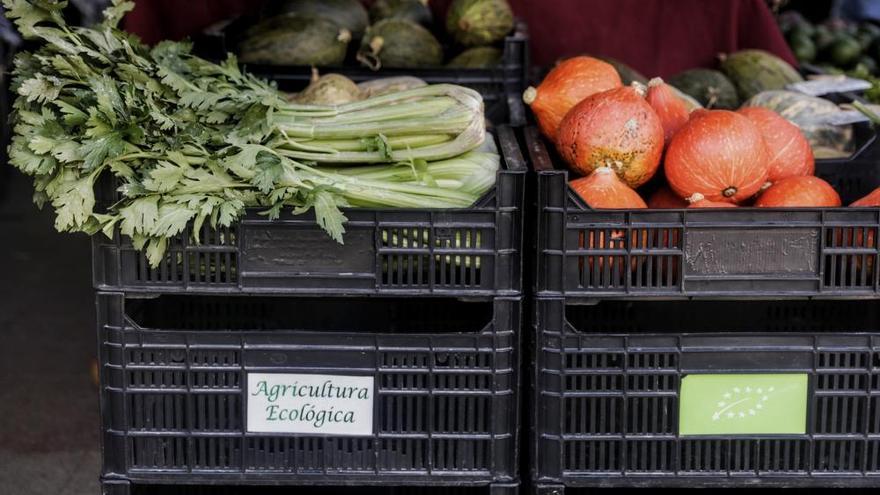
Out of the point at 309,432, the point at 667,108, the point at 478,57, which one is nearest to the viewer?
the point at 309,432

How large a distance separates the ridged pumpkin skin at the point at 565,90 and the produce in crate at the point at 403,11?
137 cm

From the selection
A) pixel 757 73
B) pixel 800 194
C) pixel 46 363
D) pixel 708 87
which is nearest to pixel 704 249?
pixel 800 194

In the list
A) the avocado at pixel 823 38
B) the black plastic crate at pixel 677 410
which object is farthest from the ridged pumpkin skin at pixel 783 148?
the avocado at pixel 823 38

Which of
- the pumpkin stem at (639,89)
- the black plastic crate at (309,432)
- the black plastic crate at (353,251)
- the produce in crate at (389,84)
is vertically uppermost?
the produce in crate at (389,84)

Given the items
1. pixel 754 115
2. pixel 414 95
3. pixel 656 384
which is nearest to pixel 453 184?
pixel 414 95

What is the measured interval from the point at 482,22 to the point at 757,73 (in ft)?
3.37

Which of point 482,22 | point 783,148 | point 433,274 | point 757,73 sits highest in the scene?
point 482,22

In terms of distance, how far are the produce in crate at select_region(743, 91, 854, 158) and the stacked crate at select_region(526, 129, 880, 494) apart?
3.21 ft

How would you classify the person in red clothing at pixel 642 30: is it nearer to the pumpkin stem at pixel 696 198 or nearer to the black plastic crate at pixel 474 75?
the black plastic crate at pixel 474 75

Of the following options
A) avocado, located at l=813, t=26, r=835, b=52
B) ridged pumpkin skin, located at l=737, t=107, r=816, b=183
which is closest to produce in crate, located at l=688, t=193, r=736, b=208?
ridged pumpkin skin, located at l=737, t=107, r=816, b=183

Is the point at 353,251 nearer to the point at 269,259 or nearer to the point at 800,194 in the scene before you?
the point at 269,259

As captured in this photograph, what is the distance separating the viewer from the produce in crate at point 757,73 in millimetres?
4094

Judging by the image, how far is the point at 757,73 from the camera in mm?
4133

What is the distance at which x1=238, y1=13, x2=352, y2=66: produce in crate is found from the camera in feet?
12.6
